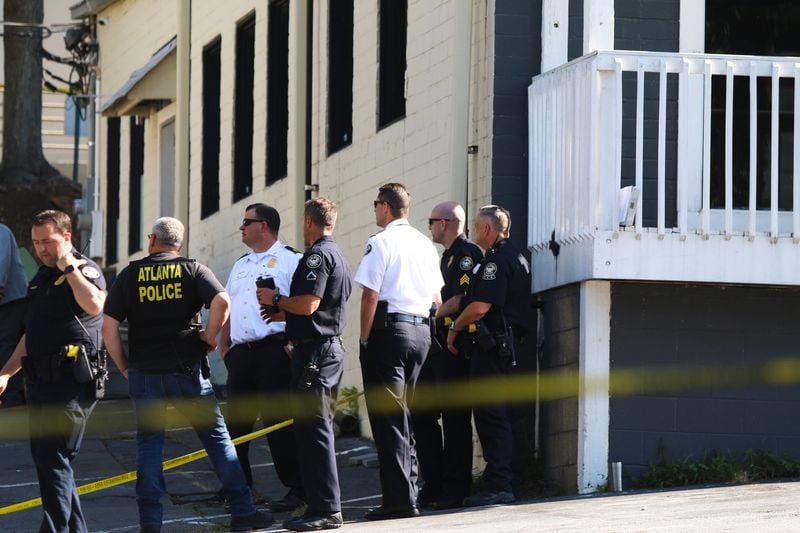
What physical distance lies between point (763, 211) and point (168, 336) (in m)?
4.20

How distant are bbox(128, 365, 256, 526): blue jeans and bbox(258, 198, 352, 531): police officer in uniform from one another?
457mm

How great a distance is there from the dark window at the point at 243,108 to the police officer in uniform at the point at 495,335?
333 inches

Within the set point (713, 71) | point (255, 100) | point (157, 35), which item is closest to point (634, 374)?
point (713, 71)

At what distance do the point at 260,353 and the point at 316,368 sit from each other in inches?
52.3

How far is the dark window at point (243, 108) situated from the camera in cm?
1934

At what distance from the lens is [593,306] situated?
1120 centimetres

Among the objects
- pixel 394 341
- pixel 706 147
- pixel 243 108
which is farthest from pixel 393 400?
pixel 243 108

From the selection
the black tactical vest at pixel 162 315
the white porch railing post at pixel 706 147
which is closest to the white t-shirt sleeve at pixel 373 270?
the black tactical vest at pixel 162 315

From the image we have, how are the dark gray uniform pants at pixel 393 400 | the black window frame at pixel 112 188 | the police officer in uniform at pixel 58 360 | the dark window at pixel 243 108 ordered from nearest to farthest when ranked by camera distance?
the police officer in uniform at pixel 58 360 → the dark gray uniform pants at pixel 393 400 → the dark window at pixel 243 108 → the black window frame at pixel 112 188

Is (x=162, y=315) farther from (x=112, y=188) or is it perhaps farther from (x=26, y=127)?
(x=112, y=188)

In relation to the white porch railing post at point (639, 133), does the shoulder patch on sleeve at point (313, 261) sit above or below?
below

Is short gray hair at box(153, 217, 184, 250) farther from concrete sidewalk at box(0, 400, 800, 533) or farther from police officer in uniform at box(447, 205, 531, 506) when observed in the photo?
police officer in uniform at box(447, 205, 531, 506)

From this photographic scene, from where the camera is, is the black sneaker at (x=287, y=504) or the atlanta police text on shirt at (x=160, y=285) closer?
the atlanta police text on shirt at (x=160, y=285)

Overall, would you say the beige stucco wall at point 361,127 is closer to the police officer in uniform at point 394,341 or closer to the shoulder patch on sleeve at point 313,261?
the police officer in uniform at point 394,341
